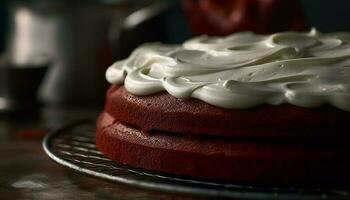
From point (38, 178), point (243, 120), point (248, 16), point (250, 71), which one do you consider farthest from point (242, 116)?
point (248, 16)

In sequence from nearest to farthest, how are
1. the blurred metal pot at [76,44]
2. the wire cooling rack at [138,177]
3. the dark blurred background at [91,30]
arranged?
the wire cooling rack at [138,177], the dark blurred background at [91,30], the blurred metal pot at [76,44]

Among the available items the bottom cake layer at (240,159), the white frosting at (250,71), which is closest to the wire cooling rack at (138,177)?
the bottom cake layer at (240,159)

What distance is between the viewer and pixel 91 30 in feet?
8.62

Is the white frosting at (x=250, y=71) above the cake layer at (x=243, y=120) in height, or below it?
above

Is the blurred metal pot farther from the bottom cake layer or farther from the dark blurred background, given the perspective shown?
the bottom cake layer

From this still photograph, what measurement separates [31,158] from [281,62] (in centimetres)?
71

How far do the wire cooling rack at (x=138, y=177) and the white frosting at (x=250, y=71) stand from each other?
5.8 inches

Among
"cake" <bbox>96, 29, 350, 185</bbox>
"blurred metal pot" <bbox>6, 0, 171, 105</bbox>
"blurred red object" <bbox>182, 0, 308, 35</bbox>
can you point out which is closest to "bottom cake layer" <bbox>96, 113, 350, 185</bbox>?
"cake" <bbox>96, 29, 350, 185</bbox>

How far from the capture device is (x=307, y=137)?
1.20m

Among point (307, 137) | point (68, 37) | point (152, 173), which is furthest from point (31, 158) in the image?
point (68, 37)

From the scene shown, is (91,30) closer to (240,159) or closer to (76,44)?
(76,44)

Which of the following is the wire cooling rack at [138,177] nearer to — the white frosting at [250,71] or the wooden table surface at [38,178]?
the wooden table surface at [38,178]

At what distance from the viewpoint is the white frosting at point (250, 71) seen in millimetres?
1221

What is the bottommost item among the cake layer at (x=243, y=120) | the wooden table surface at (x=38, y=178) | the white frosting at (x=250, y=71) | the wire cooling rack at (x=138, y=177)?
the wooden table surface at (x=38, y=178)
